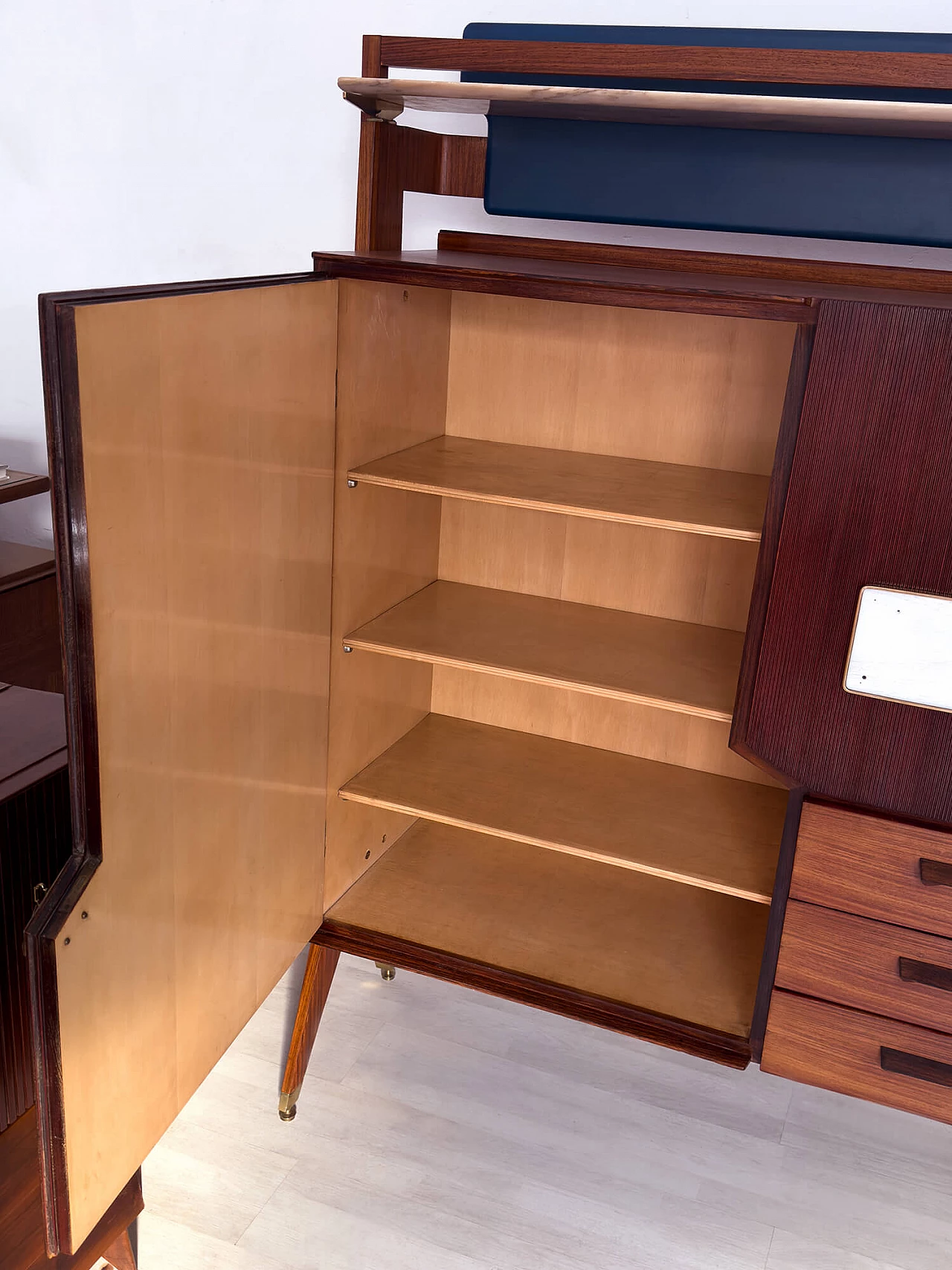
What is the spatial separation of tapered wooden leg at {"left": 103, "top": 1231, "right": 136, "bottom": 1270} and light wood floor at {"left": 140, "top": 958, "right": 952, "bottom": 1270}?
0.06 m

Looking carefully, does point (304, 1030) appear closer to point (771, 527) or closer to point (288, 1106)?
point (288, 1106)

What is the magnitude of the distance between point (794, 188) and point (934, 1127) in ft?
5.49

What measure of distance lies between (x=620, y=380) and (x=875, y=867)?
0.94 metres

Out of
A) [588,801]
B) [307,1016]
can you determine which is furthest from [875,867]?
[307,1016]

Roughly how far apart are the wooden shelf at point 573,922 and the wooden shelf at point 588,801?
14 centimetres

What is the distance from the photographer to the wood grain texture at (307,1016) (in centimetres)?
188

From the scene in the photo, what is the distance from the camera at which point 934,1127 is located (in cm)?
199

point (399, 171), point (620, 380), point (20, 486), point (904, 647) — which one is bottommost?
point (20, 486)

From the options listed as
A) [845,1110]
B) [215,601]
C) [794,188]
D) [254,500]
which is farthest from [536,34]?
[845,1110]

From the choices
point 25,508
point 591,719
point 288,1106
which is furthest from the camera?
point 25,508

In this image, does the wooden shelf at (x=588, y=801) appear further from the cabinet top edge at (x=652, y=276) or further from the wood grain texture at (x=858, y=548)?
the cabinet top edge at (x=652, y=276)

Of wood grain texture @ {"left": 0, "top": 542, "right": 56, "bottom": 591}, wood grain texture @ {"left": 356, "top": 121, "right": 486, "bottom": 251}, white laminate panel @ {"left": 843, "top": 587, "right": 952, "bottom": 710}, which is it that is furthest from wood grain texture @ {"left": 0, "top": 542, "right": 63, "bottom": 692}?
white laminate panel @ {"left": 843, "top": 587, "right": 952, "bottom": 710}

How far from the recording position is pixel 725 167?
1.67 m

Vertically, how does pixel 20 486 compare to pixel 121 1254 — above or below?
above
